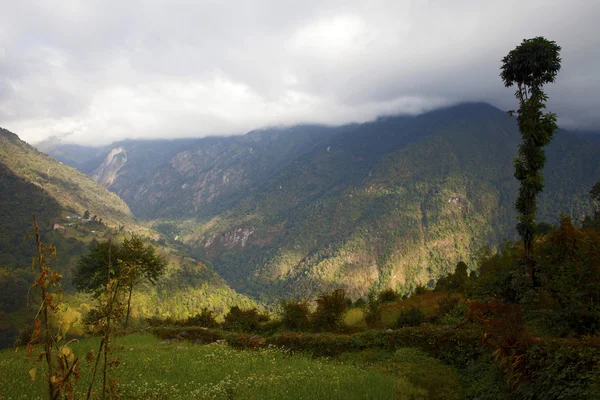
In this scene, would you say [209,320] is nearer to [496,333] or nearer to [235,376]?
[235,376]

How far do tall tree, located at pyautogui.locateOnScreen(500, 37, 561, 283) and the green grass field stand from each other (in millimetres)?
9992

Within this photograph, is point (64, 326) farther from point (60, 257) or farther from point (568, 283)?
point (60, 257)

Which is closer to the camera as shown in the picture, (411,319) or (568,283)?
(568,283)

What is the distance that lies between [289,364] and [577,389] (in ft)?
27.3

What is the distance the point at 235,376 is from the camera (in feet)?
34.1

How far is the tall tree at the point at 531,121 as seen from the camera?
17250 millimetres

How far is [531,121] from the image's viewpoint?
1764 cm

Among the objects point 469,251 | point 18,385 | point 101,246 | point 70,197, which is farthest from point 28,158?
point 469,251

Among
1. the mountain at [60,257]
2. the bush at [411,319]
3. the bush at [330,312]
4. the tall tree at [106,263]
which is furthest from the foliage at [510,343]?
the mountain at [60,257]

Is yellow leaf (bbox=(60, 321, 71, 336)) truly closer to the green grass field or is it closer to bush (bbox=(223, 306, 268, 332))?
the green grass field

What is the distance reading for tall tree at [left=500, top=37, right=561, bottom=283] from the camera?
1725cm

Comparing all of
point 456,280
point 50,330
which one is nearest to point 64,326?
point 50,330

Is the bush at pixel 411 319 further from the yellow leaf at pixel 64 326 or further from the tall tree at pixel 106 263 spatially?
the tall tree at pixel 106 263

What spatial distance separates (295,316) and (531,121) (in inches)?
685
